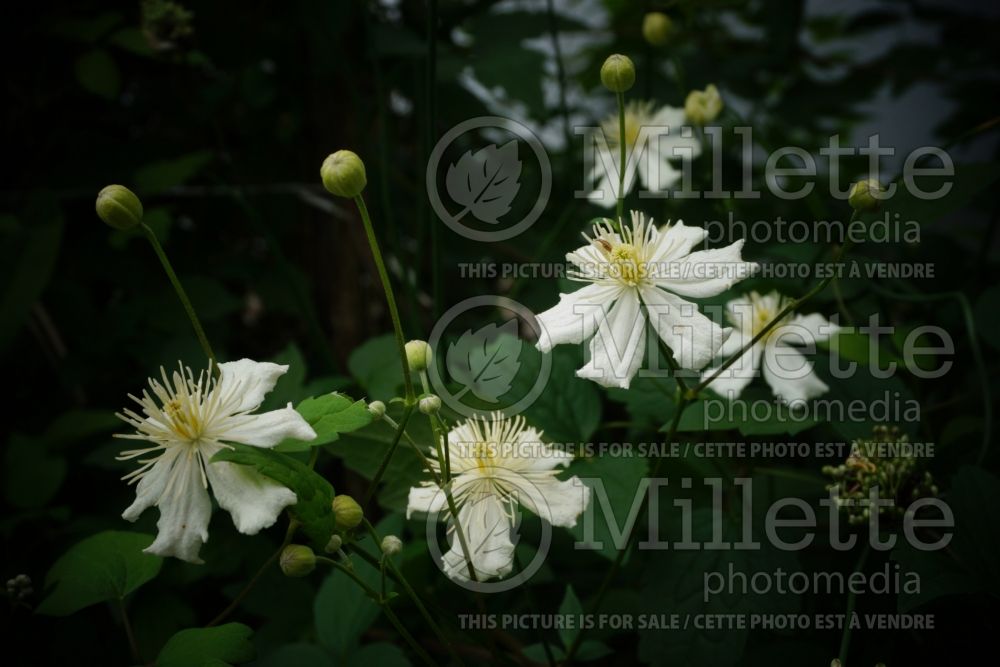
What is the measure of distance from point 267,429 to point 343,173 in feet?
0.65

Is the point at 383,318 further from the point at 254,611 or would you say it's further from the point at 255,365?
the point at 255,365

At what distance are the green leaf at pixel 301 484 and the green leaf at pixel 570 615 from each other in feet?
0.92

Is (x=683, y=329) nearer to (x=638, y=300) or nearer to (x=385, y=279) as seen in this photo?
(x=638, y=300)

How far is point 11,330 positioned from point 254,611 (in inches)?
Answer: 20.6

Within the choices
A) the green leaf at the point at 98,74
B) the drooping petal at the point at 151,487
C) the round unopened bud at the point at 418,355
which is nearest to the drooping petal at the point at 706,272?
the round unopened bud at the point at 418,355

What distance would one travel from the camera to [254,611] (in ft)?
2.80

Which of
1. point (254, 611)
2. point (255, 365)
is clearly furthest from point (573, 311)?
point (254, 611)

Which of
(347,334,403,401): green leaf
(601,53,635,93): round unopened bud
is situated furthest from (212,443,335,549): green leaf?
(601,53,635,93): round unopened bud

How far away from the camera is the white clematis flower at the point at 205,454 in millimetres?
537

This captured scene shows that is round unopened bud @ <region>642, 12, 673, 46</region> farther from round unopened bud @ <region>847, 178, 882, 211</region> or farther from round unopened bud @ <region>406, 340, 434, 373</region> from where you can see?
round unopened bud @ <region>406, 340, 434, 373</region>

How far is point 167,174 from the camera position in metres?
1.11

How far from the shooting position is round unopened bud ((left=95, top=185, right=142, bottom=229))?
1.90 ft

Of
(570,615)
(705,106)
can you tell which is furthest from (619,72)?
(570,615)

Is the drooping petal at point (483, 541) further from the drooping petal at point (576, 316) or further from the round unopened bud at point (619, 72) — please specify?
the round unopened bud at point (619, 72)
